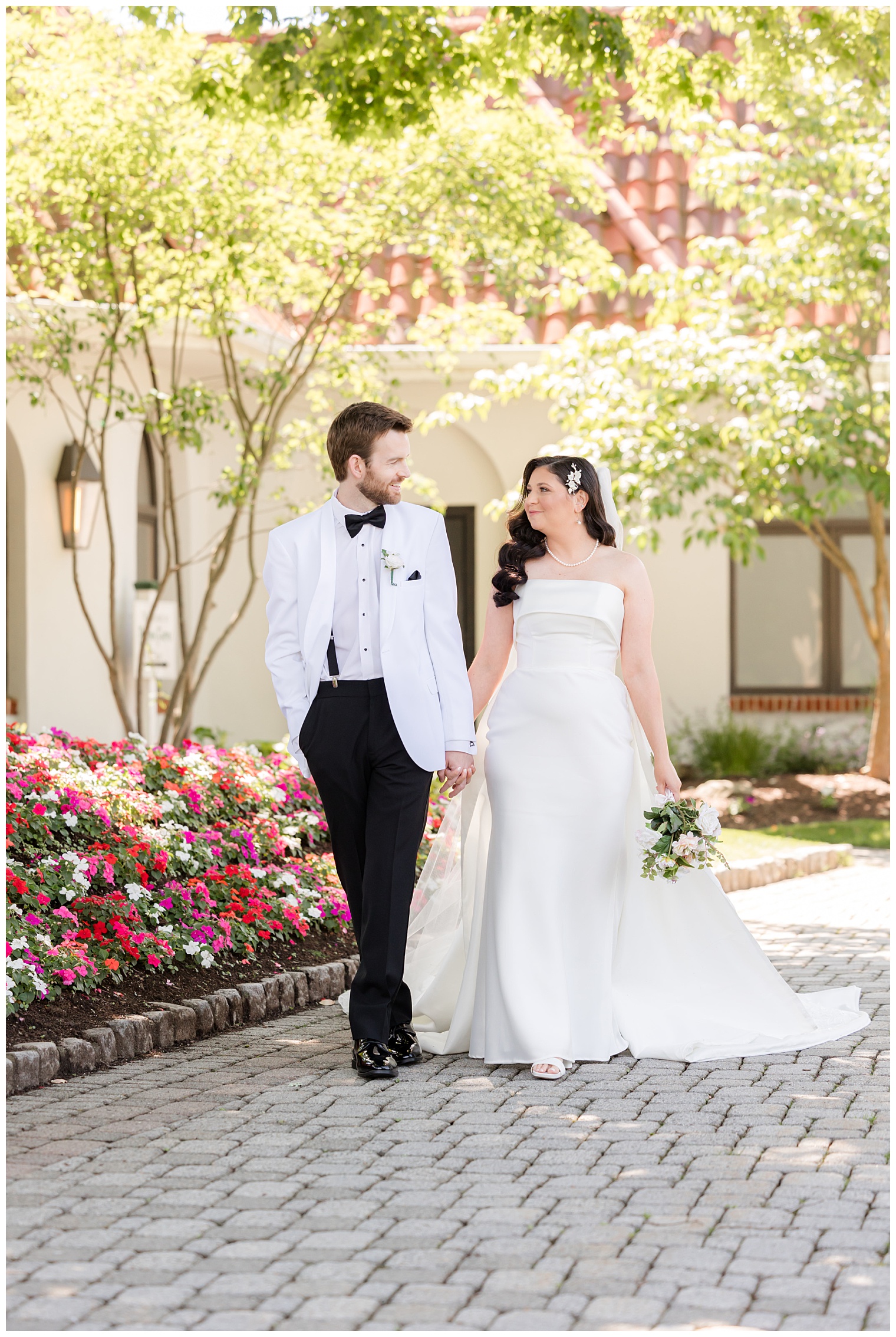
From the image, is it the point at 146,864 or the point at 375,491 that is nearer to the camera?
the point at 375,491

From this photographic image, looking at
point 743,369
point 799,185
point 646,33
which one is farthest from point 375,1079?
point 799,185

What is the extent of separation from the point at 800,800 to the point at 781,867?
115 inches

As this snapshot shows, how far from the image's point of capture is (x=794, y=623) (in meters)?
15.8

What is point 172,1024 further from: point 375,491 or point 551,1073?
point 375,491

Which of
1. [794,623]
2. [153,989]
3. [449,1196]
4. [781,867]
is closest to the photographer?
[449,1196]

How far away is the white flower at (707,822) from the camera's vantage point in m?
5.30

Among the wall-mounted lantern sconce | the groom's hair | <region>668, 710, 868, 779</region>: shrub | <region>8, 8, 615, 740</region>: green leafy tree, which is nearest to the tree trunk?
<region>668, 710, 868, 779</region>: shrub

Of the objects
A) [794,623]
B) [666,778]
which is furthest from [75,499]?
[794,623]

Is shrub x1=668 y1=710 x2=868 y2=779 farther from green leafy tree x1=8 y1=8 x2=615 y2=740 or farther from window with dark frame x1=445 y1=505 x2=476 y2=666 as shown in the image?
green leafy tree x1=8 y1=8 x2=615 y2=740

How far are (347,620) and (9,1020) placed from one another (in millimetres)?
1829

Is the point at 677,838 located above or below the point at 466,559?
below

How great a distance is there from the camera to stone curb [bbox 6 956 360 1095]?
16.2 ft

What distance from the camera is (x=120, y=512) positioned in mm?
12219

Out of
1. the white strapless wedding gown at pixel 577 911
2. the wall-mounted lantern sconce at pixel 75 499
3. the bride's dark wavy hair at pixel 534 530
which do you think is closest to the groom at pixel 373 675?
the white strapless wedding gown at pixel 577 911
